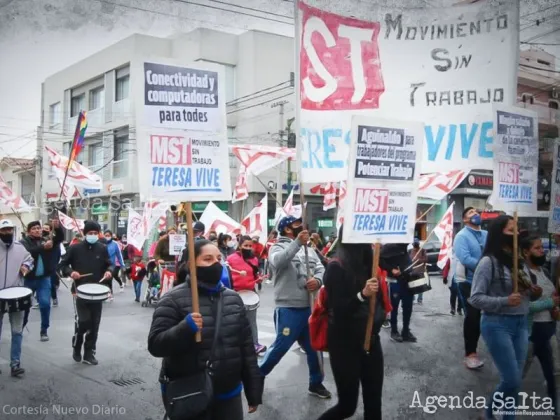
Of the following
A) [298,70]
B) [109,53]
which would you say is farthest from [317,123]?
[109,53]

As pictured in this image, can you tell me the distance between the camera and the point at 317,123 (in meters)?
5.98

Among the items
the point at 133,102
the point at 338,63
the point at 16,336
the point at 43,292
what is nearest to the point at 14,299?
the point at 16,336

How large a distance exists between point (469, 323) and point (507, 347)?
2.61 metres

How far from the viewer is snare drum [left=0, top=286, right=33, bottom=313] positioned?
6.69 m

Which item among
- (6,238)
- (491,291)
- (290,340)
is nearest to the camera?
(491,291)

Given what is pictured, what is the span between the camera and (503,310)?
4855mm

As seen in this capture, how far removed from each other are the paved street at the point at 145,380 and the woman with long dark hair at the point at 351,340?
125cm

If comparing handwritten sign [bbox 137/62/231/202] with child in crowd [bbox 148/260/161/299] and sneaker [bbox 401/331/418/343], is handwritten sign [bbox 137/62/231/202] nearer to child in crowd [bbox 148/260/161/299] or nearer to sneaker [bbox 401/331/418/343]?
sneaker [bbox 401/331/418/343]

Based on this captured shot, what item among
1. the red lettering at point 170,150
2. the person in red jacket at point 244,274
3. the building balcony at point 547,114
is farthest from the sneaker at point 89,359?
the building balcony at point 547,114

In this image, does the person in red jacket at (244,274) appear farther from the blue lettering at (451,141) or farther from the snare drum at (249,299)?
the blue lettering at (451,141)

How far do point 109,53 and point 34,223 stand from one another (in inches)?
968

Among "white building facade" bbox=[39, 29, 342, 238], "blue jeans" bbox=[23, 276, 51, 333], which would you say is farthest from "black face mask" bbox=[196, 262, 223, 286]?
"white building facade" bbox=[39, 29, 342, 238]

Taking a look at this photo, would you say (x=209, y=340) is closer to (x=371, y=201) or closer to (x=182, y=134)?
(x=182, y=134)

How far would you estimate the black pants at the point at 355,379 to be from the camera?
171 inches
